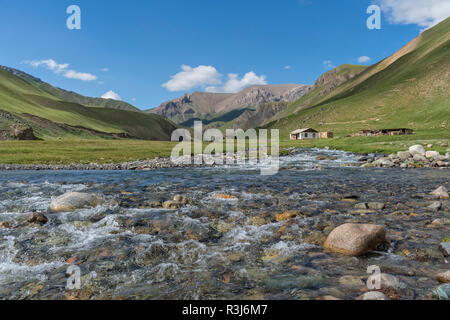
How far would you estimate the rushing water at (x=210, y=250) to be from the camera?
18.9ft

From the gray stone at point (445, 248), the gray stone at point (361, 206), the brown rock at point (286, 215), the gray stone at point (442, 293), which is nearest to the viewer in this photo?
the gray stone at point (442, 293)

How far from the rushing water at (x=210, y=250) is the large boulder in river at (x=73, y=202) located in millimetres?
712

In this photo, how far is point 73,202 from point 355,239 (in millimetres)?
12417

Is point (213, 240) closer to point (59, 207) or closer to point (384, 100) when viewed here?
point (59, 207)

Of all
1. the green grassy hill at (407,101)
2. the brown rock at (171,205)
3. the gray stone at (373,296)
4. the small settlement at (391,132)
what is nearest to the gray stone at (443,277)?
the gray stone at (373,296)

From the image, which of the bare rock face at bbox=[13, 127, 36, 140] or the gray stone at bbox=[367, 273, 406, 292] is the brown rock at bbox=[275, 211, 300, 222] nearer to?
the gray stone at bbox=[367, 273, 406, 292]

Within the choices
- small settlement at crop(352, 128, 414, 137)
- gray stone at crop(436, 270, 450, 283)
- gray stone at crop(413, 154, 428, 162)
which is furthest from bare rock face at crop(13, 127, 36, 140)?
small settlement at crop(352, 128, 414, 137)

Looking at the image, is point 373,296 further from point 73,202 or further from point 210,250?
point 73,202

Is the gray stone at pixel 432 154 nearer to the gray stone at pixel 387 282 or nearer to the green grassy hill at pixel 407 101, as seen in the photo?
the gray stone at pixel 387 282

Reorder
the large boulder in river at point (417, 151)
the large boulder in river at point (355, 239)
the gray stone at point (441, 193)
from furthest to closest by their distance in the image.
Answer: the large boulder in river at point (417, 151)
the gray stone at point (441, 193)
the large boulder in river at point (355, 239)

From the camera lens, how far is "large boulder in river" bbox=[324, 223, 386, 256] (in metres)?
7.36

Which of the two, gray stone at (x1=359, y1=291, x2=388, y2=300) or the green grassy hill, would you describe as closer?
gray stone at (x1=359, y1=291, x2=388, y2=300)

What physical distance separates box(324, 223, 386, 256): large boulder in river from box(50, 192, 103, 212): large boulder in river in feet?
36.9
